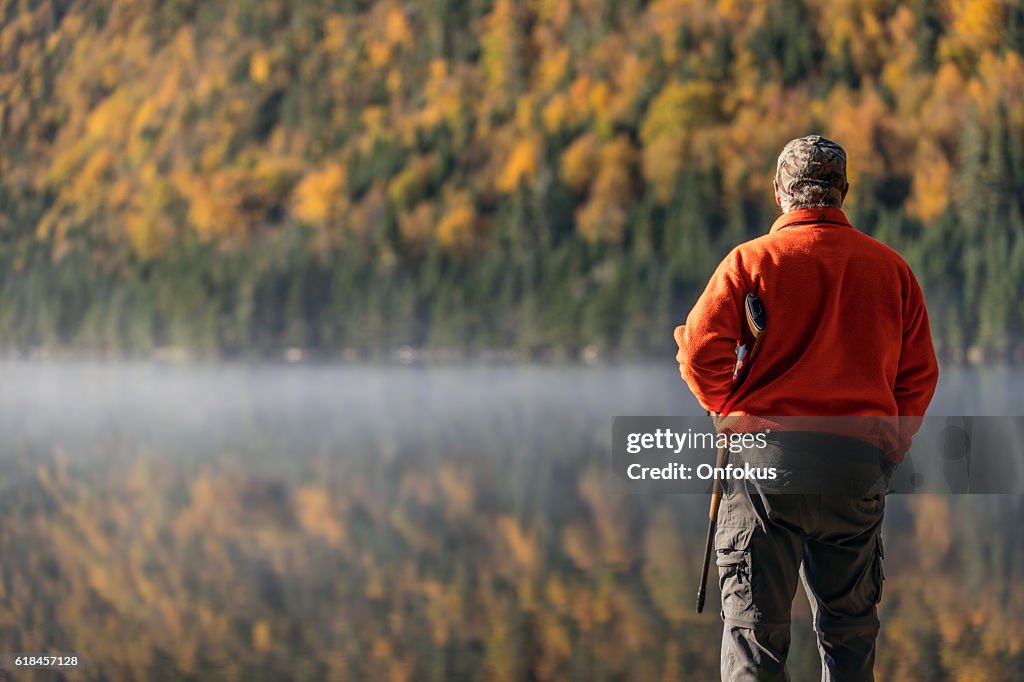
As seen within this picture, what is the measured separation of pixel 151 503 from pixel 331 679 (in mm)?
16009

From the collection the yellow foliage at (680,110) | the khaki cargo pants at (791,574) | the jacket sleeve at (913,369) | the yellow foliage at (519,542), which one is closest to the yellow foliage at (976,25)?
the yellow foliage at (680,110)

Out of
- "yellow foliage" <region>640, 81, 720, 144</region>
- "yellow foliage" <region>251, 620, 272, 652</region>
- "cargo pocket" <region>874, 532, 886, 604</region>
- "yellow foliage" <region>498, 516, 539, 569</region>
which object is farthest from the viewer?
"yellow foliage" <region>640, 81, 720, 144</region>

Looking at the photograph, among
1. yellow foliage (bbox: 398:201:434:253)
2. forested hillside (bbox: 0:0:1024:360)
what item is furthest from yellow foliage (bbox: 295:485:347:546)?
yellow foliage (bbox: 398:201:434:253)

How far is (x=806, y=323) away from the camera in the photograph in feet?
19.3

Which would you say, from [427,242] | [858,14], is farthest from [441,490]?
[858,14]

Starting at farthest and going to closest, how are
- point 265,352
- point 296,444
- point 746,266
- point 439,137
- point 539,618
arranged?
point 439,137 → point 265,352 → point 296,444 → point 539,618 → point 746,266

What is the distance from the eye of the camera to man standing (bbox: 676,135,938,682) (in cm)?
585

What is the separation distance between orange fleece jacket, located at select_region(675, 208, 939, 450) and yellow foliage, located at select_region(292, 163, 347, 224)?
534ft

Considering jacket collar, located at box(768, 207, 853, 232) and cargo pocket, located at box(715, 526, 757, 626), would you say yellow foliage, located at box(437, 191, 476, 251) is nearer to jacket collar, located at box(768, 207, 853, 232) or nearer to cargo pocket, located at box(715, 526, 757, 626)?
jacket collar, located at box(768, 207, 853, 232)

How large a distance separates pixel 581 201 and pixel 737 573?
490ft

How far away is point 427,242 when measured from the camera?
506 ft

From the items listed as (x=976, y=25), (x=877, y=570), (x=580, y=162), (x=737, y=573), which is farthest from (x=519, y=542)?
(x=976, y=25)

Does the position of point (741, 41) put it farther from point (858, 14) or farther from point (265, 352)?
point (265, 352)

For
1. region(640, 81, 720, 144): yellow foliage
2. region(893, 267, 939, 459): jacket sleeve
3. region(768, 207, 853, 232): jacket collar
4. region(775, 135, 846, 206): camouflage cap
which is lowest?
region(893, 267, 939, 459): jacket sleeve
